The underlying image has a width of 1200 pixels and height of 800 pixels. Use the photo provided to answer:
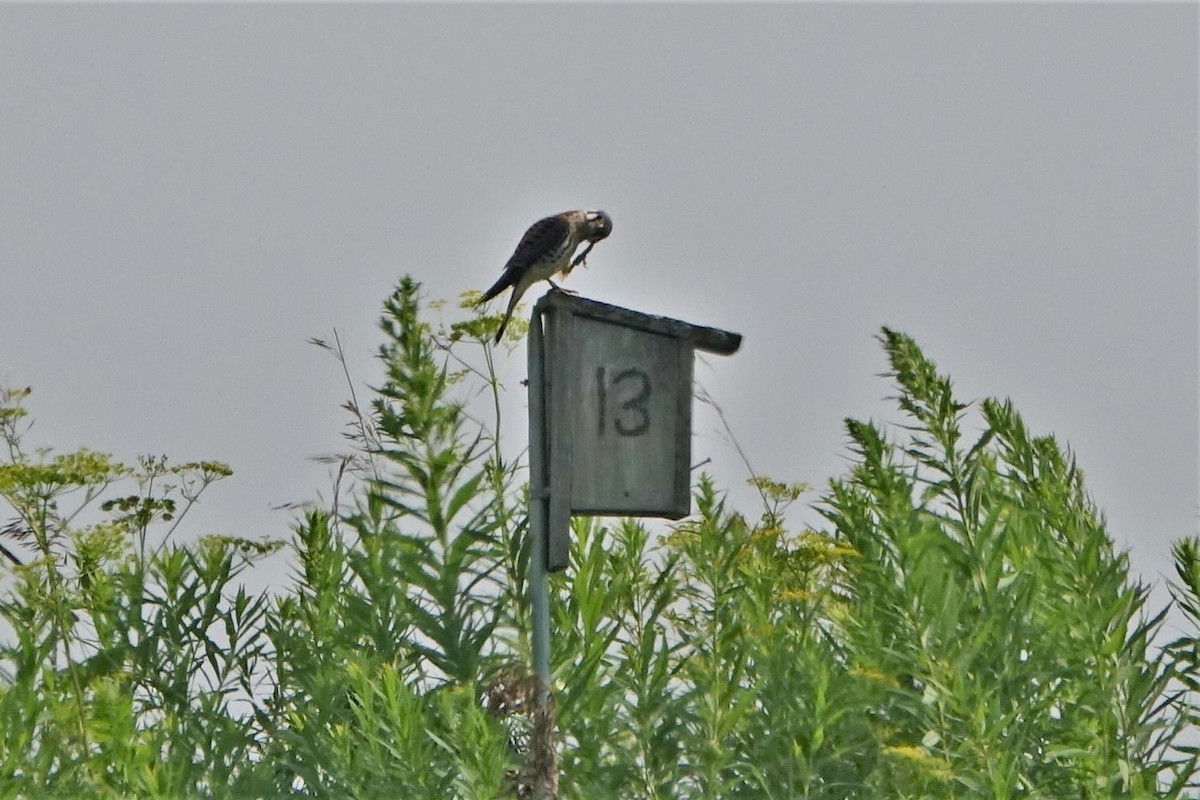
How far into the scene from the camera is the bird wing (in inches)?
244

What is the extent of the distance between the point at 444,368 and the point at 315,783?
1.32 meters

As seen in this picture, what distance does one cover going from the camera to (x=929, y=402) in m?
4.94

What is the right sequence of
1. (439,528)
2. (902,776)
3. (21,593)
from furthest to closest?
(21,593) → (439,528) → (902,776)

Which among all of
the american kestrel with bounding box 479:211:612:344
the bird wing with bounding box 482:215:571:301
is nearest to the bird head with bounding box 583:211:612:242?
the american kestrel with bounding box 479:211:612:344

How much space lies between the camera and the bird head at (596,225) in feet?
21.2

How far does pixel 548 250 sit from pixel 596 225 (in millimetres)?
313

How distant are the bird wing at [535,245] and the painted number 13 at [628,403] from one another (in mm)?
1268

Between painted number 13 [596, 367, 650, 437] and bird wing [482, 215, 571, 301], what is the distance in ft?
4.16

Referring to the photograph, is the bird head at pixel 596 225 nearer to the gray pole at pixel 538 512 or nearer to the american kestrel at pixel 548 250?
the american kestrel at pixel 548 250

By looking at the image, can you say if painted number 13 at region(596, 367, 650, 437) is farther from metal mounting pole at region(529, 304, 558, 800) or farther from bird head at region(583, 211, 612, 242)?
bird head at region(583, 211, 612, 242)

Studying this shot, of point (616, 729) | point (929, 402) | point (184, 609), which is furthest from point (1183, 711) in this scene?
point (184, 609)

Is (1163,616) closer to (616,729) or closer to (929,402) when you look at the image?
(929,402)

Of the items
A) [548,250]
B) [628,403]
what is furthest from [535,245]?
[628,403]

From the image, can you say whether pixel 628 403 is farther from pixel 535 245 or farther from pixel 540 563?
pixel 535 245
